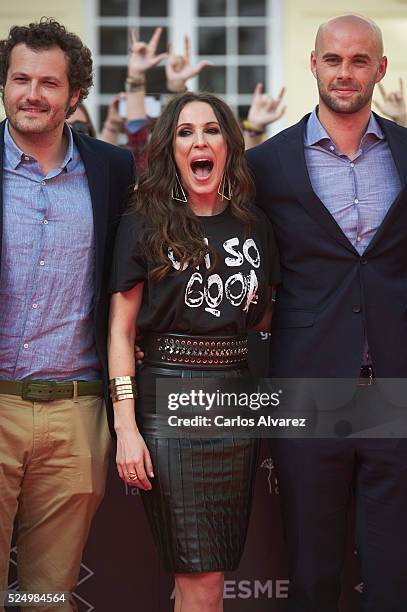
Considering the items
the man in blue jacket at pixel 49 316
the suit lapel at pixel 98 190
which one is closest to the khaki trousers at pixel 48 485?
the man in blue jacket at pixel 49 316

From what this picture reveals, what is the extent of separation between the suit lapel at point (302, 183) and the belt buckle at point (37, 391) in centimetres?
100

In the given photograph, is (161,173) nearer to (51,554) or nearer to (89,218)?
(89,218)

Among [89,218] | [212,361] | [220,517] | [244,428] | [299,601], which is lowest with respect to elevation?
[299,601]

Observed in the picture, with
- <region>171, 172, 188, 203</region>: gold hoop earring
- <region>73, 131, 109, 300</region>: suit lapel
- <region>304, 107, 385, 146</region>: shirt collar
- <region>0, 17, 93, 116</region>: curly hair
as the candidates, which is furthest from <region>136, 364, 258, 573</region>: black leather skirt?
<region>0, 17, 93, 116</region>: curly hair

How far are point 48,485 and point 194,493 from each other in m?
0.48

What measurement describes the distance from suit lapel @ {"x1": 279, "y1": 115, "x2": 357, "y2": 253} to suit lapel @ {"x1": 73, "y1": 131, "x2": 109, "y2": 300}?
0.59m

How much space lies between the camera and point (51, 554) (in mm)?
3156

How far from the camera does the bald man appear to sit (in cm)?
315

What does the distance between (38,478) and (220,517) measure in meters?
0.60

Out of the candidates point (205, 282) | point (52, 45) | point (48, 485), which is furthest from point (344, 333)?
point (52, 45)

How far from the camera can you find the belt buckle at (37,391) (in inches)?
121

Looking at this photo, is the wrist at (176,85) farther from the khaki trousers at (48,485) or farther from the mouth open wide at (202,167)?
the khaki trousers at (48,485)

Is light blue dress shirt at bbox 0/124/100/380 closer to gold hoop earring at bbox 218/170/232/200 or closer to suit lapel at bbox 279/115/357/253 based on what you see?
→ gold hoop earring at bbox 218/170/232/200

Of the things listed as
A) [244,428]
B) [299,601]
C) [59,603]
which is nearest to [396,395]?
[244,428]
